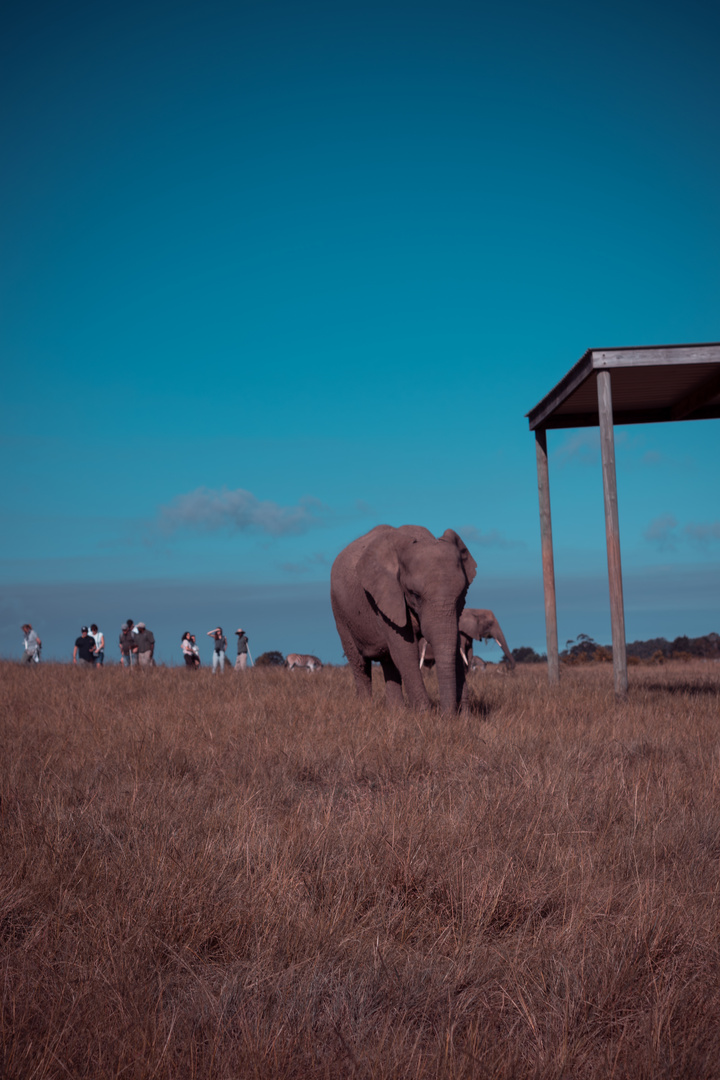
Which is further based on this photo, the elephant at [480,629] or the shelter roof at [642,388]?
the elephant at [480,629]

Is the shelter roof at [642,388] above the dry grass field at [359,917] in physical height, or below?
above

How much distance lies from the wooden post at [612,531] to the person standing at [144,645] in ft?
48.6

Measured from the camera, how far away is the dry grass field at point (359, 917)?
2.55m

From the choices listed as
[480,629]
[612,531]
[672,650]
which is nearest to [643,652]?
[672,650]

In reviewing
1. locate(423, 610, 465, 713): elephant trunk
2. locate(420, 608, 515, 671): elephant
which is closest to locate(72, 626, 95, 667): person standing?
locate(420, 608, 515, 671): elephant

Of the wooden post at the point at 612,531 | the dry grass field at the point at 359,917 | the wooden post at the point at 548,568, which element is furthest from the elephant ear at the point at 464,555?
the wooden post at the point at 548,568

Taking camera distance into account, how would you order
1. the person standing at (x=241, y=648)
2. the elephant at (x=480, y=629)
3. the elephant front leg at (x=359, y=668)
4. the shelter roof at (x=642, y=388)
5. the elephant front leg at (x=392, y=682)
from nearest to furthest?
the elephant front leg at (x=392, y=682) → the shelter roof at (x=642, y=388) → the elephant front leg at (x=359, y=668) → the person standing at (x=241, y=648) → the elephant at (x=480, y=629)

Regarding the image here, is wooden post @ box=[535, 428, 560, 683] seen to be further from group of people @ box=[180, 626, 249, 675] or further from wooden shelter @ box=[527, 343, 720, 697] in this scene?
group of people @ box=[180, 626, 249, 675]

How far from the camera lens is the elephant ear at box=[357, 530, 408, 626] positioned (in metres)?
9.91

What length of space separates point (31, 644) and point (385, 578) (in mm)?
15754

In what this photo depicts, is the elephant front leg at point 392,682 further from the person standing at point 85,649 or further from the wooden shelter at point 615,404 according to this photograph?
the person standing at point 85,649

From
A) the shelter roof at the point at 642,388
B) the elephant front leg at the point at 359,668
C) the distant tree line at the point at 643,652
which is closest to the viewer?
the shelter roof at the point at 642,388

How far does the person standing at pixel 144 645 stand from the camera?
74.6 feet

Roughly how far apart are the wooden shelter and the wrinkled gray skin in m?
2.93
